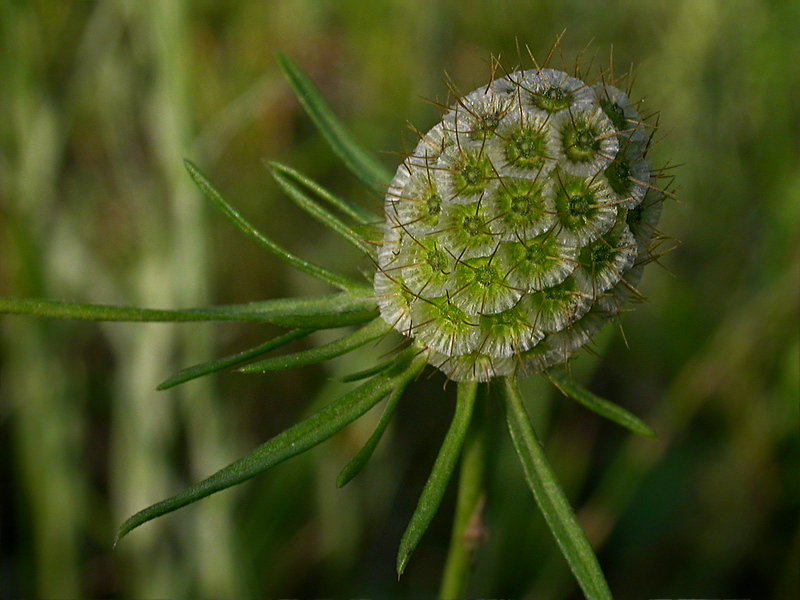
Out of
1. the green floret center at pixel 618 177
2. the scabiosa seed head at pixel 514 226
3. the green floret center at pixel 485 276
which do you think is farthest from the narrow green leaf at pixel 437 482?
the green floret center at pixel 618 177

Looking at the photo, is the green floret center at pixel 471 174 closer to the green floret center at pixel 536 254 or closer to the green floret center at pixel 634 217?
the green floret center at pixel 536 254

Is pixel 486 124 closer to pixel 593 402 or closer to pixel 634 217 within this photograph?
pixel 634 217

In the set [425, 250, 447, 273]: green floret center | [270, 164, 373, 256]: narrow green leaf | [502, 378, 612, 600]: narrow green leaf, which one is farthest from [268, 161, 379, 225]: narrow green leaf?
[502, 378, 612, 600]: narrow green leaf

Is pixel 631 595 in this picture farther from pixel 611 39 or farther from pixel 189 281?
pixel 611 39

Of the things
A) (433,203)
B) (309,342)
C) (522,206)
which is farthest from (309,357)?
(309,342)

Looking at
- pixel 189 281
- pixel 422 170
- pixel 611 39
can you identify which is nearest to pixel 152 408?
pixel 189 281

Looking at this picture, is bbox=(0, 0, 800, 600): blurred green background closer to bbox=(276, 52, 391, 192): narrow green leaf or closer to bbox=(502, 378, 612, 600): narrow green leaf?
bbox=(276, 52, 391, 192): narrow green leaf
